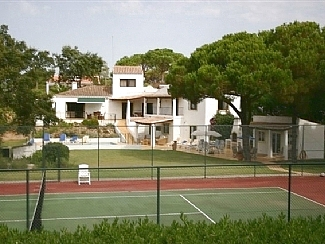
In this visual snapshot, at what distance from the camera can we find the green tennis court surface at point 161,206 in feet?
44.9

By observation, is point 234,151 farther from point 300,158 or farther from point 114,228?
point 114,228

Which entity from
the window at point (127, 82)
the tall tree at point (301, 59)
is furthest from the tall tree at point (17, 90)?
the window at point (127, 82)

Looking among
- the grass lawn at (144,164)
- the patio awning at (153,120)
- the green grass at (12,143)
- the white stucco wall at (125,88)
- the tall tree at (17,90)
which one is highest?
the white stucco wall at (125,88)

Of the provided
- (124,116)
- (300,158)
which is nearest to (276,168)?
(300,158)

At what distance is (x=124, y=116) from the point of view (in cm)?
4944

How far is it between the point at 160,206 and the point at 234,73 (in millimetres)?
12182

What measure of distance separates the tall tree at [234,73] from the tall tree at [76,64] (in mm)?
37671

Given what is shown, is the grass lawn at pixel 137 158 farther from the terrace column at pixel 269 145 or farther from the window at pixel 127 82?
the window at pixel 127 82

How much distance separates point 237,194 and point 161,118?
22169 mm

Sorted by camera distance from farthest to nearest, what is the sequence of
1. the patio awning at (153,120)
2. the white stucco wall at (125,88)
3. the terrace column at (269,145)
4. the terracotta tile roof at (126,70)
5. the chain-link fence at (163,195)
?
the white stucco wall at (125,88)
the terracotta tile roof at (126,70)
the patio awning at (153,120)
the terrace column at (269,145)
the chain-link fence at (163,195)

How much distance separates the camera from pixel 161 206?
15.6 metres

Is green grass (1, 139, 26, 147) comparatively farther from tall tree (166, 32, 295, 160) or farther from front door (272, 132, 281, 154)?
front door (272, 132, 281, 154)

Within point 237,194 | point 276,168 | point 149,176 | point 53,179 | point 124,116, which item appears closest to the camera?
point 237,194

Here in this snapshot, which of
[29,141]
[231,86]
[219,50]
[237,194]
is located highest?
[219,50]
